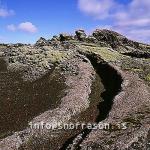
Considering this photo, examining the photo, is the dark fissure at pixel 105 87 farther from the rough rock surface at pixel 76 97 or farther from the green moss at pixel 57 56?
the green moss at pixel 57 56

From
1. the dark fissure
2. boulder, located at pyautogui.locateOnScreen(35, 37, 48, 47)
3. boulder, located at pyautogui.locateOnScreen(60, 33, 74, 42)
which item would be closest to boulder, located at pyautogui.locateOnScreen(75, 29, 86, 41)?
boulder, located at pyautogui.locateOnScreen(60, 33, 74, 42)

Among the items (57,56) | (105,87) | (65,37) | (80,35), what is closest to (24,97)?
(105,87)

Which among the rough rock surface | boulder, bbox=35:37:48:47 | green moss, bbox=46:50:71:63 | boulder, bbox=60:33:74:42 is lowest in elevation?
the rough rock surface

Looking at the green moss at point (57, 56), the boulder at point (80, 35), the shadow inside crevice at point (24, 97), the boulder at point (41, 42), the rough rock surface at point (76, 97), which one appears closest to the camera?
the rough rock surface at point (76, 97)

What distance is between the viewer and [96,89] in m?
78.2

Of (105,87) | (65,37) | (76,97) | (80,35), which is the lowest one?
(76,97)

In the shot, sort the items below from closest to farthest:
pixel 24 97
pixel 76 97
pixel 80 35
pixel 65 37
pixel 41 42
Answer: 1. pixel 76 97
2. pixel 24 97
3. pixel 41 42
4. pixel 65 37
5. pixel 80 35

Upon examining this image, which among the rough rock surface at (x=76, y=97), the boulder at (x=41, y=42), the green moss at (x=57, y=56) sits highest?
the boulder at (x=41, y=42)

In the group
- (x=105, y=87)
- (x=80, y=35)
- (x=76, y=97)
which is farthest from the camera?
(x=80, y=35)

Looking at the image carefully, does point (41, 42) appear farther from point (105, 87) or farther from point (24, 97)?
point (24, 97)

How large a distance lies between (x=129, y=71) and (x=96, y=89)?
1646 centimetres

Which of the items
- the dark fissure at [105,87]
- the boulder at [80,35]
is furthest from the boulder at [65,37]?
the dark fissure at [105,87]

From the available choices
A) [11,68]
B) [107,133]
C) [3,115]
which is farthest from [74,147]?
[11,68]

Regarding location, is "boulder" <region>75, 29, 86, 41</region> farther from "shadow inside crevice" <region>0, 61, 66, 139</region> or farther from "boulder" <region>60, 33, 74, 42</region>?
"shadow inside crevice" <region>0, 61, 66, 139</region>
